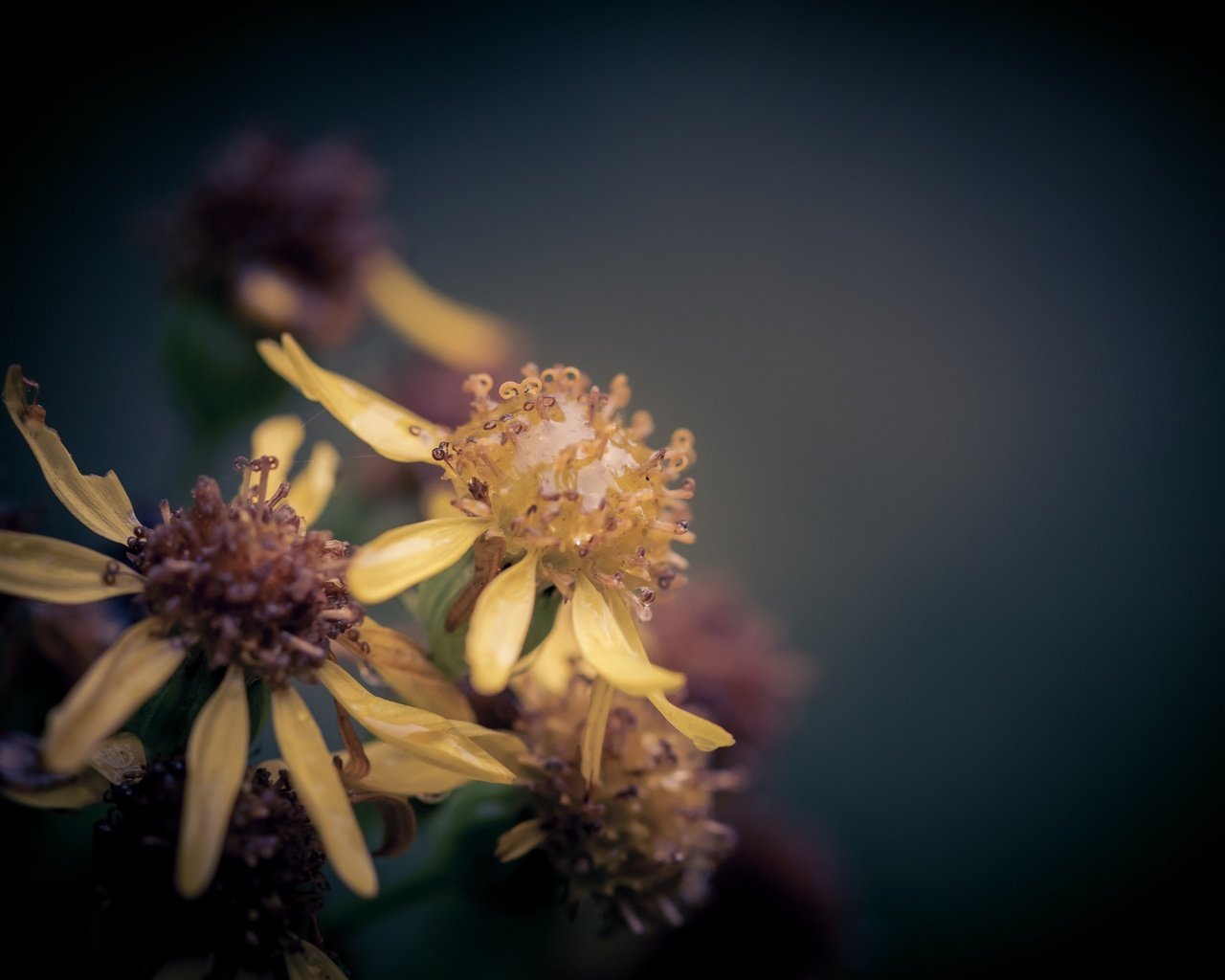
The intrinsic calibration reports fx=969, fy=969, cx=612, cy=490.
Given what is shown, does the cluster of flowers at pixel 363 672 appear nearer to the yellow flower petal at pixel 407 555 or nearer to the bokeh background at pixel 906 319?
the yellow flower petal at pixel 407 555

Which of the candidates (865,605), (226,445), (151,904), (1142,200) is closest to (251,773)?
(151,904)

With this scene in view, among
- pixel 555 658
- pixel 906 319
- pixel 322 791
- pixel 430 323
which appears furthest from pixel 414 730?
pixel 906 319

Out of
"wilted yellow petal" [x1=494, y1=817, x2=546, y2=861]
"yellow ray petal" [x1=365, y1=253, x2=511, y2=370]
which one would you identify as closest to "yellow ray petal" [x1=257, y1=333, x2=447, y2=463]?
"wilted yellow petal" [x1=494, y1=817, x2=546, y2=861]

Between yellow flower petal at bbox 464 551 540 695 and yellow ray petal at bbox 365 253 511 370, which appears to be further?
yellow ray petal at bbox 365 253 511 370

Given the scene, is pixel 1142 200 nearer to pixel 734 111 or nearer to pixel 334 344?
pixel 734 111

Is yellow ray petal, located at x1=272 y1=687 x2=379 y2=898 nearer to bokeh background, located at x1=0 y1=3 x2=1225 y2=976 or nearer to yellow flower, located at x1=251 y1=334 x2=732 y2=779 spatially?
yellow flower, located at x1=251 y1=334 x2=732 y2=779
